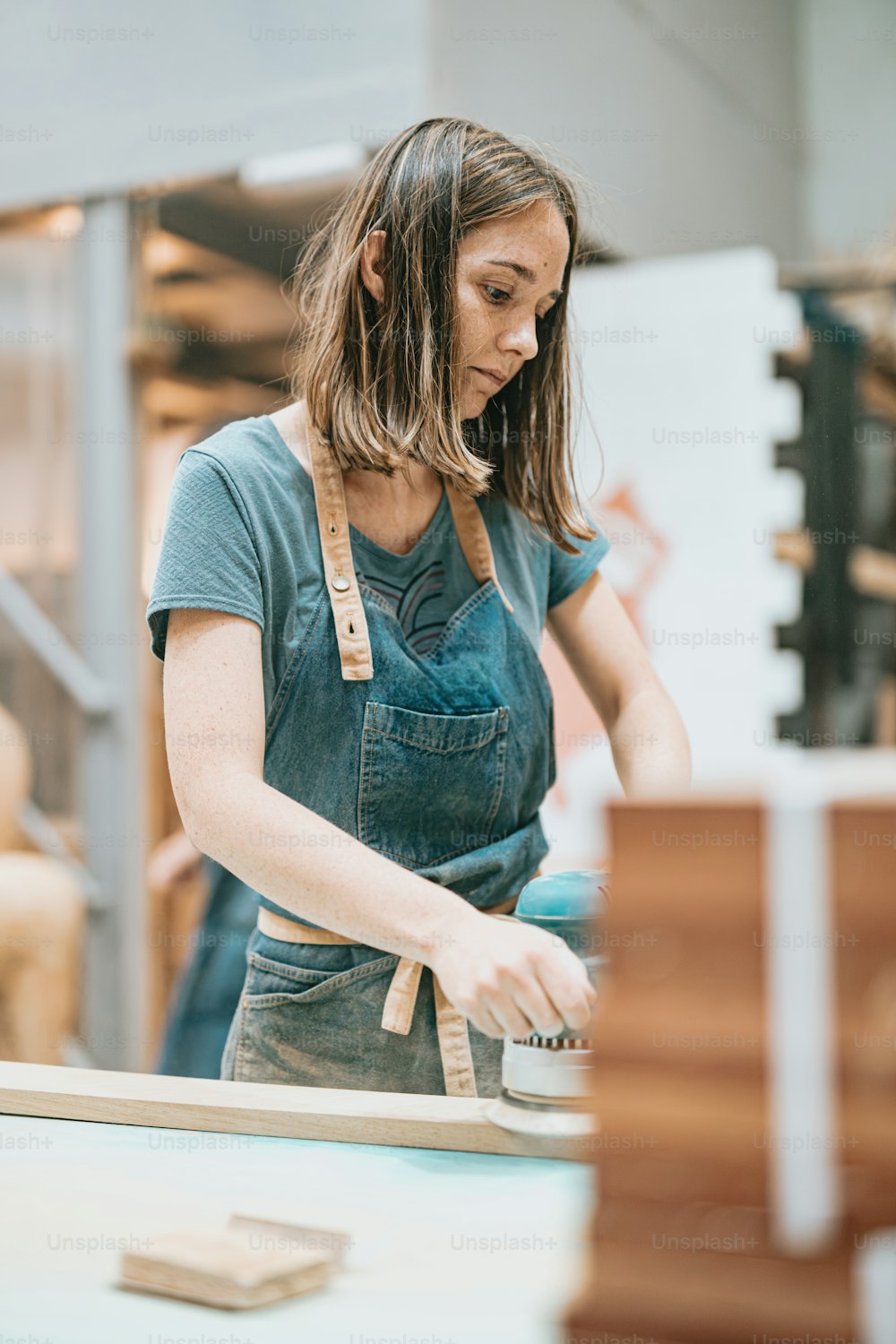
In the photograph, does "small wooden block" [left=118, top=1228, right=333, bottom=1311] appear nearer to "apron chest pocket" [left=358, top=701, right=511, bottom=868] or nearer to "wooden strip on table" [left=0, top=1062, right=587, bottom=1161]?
"wooden strip on table" [left=0, top=1062, right=587, bottom=1161]

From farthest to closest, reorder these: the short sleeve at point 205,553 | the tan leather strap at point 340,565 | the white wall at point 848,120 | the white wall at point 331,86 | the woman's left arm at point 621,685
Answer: the white wall at point 848,120 → the white wall at point 331,86 → the woman's left arm at point 621,685 → the tan leather strap at point 340,565 → the short sleeve at point 205,553

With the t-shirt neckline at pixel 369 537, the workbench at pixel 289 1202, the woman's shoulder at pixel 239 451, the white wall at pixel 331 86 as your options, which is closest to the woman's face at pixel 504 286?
the t-shirt neckline at pixel 369 537

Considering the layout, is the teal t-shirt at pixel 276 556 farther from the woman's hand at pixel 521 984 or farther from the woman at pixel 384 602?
the woman's hand at pixel 521 984

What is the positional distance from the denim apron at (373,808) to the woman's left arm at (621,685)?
235mm

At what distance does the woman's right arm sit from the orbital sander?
5 centimetres

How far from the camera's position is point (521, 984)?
1115mm

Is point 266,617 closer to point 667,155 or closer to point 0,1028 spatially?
point 0,1028

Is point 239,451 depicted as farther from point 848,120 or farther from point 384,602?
point 848,120

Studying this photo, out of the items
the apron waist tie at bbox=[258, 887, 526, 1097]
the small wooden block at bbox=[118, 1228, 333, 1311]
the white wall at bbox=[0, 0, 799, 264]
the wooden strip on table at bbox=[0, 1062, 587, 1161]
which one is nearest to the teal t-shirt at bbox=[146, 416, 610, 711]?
the apron waist tie at bbox=[258, 887, 526, 1097]

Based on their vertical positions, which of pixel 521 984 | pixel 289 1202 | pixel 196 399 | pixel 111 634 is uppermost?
pixel 196 399

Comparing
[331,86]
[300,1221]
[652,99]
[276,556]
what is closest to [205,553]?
[276,556]

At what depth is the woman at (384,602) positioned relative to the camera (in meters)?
1.53

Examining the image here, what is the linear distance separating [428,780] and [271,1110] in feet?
1.58

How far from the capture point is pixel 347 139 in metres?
3.21
